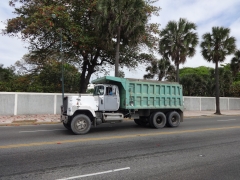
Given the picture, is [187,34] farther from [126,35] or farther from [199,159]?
[199,159]

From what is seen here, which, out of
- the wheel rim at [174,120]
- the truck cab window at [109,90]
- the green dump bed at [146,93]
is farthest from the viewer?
the wheel rim at [174,120]

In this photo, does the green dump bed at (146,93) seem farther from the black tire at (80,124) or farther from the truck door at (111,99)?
the black tire at (80,124)

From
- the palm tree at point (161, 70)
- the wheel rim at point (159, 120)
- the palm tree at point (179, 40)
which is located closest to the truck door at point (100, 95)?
the wheel rim at point (159, 120)

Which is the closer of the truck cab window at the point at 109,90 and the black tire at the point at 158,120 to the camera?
the truck cab window at the point at 109,90

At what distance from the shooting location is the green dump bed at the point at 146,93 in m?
11.6

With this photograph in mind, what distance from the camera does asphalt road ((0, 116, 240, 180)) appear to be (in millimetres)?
5102

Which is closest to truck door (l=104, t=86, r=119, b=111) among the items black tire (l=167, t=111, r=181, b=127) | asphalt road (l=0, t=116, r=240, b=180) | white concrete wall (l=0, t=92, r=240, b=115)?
asphalt road (l=0, t=116, r=240, b=180)

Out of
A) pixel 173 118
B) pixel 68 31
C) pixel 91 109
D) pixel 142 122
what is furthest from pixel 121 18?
pixel 91 109

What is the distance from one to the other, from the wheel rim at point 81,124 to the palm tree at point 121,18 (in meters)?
9.43

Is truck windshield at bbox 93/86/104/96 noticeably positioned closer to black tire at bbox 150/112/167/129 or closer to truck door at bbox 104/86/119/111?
truck door at bbox 104/86/119/111

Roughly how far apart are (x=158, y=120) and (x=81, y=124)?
184 inches

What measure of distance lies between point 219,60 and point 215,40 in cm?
227

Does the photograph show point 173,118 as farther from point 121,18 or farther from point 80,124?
point 121,18

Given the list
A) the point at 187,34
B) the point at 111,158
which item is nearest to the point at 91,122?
the point at 111,158
